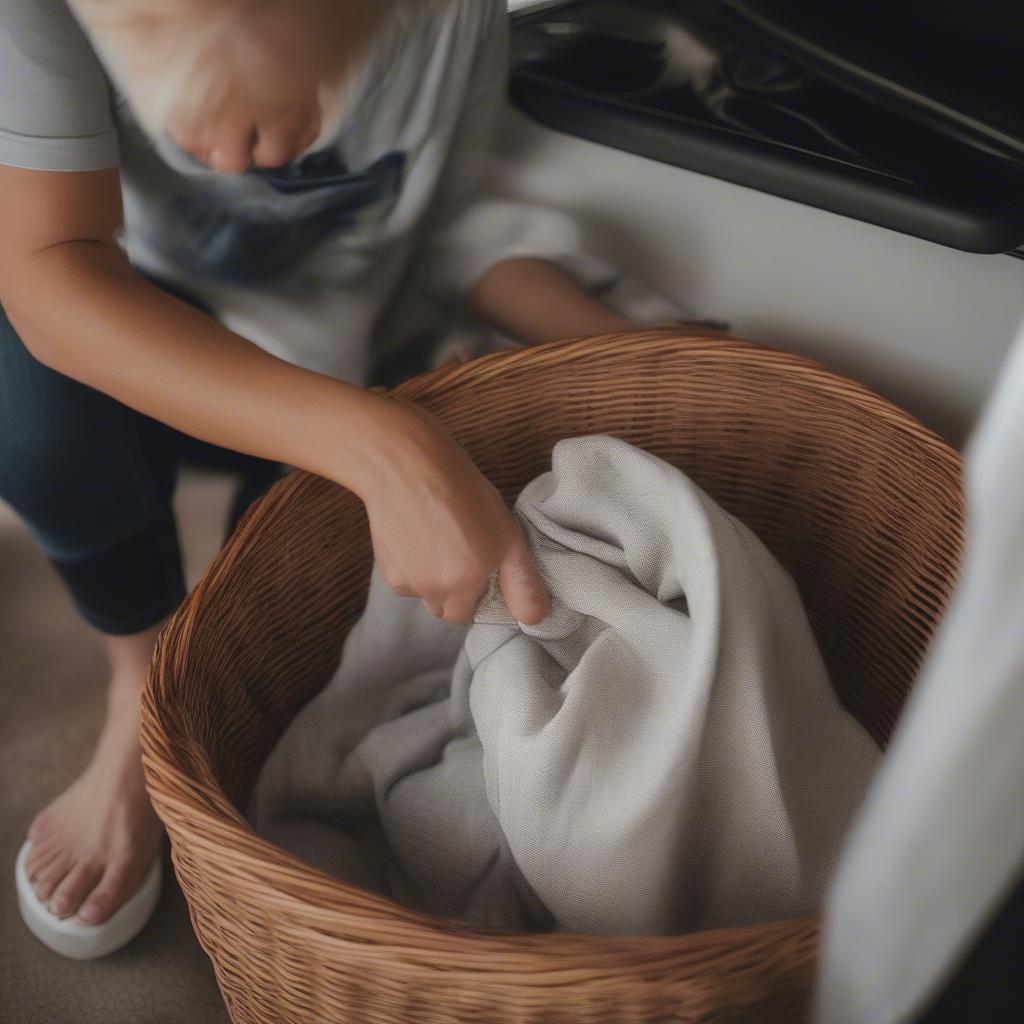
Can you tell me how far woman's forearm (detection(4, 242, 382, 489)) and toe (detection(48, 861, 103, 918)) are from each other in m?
0.37

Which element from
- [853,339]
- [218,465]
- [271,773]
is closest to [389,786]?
[271,773]

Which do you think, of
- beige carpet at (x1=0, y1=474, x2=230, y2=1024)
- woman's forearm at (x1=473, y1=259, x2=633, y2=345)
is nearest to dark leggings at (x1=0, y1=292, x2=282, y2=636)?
beige carpet at (x1=0, y1=474, x2=230, y2=1024)

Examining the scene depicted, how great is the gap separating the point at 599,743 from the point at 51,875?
1.50 ft

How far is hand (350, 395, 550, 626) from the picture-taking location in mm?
500

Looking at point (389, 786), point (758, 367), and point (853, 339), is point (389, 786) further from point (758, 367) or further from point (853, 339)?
point (853, 339)

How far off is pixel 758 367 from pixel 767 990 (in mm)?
412

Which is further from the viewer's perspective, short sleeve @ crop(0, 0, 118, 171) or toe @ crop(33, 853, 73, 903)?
toe @ crop(33, 853, 73, 903)

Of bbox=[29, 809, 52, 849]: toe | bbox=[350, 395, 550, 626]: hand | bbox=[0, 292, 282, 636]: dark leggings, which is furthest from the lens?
bbox=[29, 809, 52, 849]: toe

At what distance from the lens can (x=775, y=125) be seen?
0.74 metres

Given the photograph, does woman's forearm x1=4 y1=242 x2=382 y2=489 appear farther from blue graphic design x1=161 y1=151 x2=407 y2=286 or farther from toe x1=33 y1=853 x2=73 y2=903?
toe x1=33 y1=853 x2=73 y2=903

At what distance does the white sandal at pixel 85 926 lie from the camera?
2.34 feet

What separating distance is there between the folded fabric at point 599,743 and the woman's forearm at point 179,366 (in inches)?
5.2

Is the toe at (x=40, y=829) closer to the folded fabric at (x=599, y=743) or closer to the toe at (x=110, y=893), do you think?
the toe at (x=110, y=893)

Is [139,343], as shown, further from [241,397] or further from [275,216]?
[275,216]
